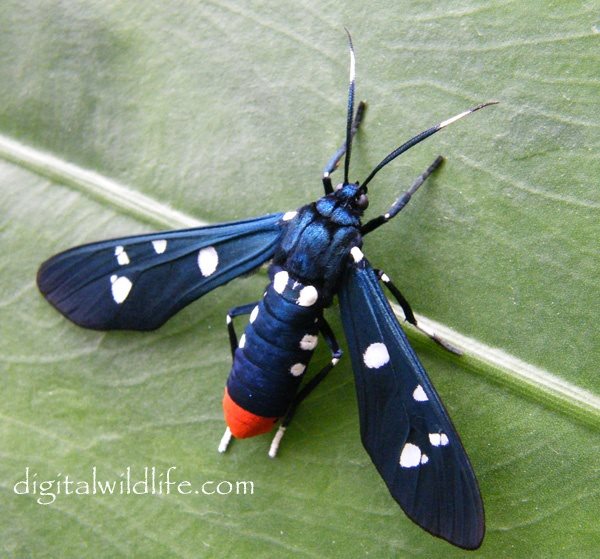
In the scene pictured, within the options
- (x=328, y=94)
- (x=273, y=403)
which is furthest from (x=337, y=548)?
(x=328, y=94)

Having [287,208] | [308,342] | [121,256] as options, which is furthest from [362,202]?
[121,256]

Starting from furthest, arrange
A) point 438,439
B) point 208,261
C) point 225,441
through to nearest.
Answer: point 225,441 < point 208,261 < point 438,439

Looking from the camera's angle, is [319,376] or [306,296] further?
[319,376]

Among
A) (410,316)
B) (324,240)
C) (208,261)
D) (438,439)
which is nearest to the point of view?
(438,439)

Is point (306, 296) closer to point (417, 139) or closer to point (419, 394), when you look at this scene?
point (419, 394)

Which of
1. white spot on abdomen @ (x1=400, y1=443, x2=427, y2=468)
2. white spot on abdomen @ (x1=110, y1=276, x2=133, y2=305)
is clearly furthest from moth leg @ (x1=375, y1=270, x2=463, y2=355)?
white spot on abdomen @ (x1=110, y1=276, x2=133, y2=305)

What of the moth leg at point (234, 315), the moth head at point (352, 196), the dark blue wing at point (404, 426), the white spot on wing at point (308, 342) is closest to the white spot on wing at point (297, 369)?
the white spot on wing at point (308, 342)

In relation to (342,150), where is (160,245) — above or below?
below

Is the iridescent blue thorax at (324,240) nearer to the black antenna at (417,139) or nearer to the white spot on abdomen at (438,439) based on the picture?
the black antenna at (417,139)

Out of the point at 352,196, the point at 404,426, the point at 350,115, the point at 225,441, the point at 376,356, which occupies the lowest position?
the point at 225,441
